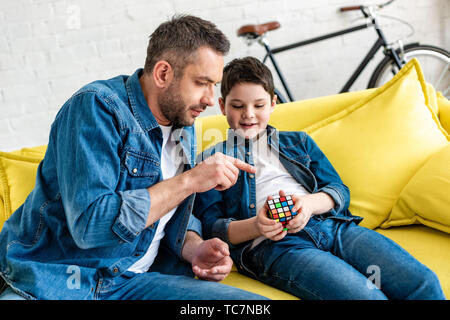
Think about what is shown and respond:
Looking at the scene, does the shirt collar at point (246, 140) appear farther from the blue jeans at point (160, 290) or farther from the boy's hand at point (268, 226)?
the blue jeans at point (160, 290)

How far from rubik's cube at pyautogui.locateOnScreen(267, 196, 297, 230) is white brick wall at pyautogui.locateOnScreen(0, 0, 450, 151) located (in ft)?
5.50

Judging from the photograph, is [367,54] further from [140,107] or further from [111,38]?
[140,107]

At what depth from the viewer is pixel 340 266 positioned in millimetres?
1041

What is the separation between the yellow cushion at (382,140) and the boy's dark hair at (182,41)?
1.92ft

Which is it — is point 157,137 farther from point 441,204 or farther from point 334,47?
point 334,47

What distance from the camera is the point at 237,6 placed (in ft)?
8.15

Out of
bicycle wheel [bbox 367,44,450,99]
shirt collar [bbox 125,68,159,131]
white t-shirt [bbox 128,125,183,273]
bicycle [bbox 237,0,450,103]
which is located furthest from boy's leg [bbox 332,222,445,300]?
bicycle wheel [bbox 367,44,450,99]

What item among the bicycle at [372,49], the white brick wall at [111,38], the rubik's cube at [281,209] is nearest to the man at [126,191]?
the rubik's cube at [281,209]

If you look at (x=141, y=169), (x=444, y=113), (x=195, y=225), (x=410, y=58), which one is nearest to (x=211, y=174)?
(x=141, y=169)

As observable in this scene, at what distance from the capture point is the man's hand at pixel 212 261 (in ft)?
3.34

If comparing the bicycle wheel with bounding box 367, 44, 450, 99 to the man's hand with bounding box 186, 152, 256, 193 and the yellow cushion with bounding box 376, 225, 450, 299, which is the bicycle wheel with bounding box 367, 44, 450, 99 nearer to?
the yellow cushion with bounding box 376, 225, 450, 299

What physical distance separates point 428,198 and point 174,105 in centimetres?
82

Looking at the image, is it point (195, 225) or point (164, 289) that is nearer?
point (164, 289)
